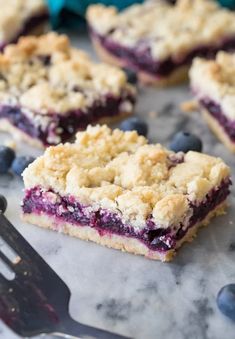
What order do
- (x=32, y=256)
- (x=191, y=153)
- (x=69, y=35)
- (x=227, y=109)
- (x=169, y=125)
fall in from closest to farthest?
1. (x=32, y=256)
2. (x=191, y=153)
3. (x=227, y=109)
4. (x=169, y=125)
5. (x=69, y=35)

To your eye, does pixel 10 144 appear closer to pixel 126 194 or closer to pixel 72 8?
pixel 126 194

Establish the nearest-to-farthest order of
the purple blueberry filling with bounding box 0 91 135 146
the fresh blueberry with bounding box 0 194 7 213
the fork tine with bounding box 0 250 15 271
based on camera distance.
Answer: the fork tine with bounding box 0 250 15 271 < the fresh blueberry with bounding box 0 194 7 213 < the purple blueberry filling with bounding box 0 91 135 146

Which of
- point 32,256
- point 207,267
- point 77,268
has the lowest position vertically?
point 207,267

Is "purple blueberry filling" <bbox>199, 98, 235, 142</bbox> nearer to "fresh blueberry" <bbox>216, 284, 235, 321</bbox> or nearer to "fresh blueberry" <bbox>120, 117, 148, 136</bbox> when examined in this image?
"fresh blueberry" <bbox>120, 117, 148, 136</bbox>

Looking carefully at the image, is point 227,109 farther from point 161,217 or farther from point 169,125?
point 161,217

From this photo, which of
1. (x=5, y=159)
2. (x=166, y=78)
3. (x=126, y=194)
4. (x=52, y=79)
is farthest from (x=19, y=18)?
(x=126, y=194)

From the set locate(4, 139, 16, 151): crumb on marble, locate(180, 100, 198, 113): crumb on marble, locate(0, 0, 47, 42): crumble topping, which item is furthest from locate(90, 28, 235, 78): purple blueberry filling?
locate(4, 139, 16, 151): crumb on marble

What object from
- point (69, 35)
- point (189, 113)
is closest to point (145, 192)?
point (189, 113)
